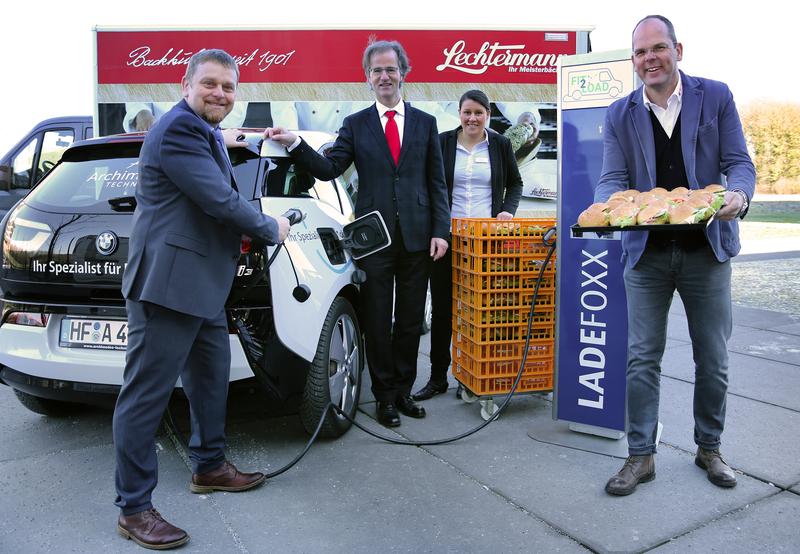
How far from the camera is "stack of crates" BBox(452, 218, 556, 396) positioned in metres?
3.83

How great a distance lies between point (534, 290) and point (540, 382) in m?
0.61

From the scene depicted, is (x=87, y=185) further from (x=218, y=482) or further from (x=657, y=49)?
(x=657, y=49)

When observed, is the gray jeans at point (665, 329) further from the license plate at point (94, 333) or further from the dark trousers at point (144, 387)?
the license plate at point (94, 333)

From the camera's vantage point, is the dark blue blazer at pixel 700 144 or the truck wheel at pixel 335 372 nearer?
the dark blue blazer at pixel 700 144

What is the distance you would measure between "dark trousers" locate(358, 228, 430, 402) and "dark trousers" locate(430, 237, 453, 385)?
1.04ft

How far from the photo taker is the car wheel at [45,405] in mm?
3863

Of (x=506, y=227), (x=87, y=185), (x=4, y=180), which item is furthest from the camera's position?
(x=4, y=180)

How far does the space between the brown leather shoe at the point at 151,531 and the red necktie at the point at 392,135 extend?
230cm

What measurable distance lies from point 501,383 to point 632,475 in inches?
Result: 43.2

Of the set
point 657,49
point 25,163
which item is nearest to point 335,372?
point 657,49

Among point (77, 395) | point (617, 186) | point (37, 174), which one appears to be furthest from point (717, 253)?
point (37, 174)

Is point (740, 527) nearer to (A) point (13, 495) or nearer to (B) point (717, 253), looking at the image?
(B) point (717, 253)

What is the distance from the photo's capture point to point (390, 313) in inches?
155

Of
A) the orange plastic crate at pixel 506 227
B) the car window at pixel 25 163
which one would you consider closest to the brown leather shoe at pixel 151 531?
the orange plastic crate at pixel 506 227
